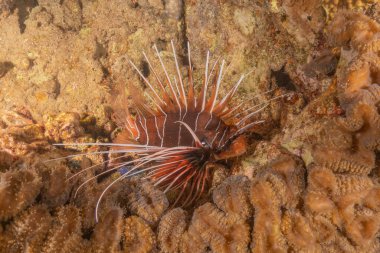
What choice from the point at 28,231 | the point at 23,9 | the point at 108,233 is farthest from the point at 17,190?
the point at 23,9

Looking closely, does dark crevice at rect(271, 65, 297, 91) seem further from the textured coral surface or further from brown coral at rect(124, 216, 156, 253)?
brown coral at rect(124, 216, 156, 253)

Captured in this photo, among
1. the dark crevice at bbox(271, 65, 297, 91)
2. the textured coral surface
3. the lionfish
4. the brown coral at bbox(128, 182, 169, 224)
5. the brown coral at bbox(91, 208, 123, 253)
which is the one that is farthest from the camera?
the dark crevice at bbox(271, 65, 297, 91)

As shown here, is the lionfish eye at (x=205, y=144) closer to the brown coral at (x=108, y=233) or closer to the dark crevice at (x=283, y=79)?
the brown coral at (x=108, y=233)

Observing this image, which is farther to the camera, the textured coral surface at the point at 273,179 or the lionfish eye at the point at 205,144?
the lionfish eye at the point at 205,144

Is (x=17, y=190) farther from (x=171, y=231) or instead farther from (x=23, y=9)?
(x=23, y=9)

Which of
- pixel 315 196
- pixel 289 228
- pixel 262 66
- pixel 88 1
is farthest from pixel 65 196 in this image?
pixel 88 1

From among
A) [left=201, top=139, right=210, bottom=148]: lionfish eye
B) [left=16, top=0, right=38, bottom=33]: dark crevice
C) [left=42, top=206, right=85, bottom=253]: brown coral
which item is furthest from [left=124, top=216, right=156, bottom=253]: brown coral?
[left=16, top=0, right=38, bottom=33]: dark crevice

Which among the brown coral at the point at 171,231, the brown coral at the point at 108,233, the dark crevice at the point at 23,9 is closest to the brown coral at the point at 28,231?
the brown coral at the point at 108,233

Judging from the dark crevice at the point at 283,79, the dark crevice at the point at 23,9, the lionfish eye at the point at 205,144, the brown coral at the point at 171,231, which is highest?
the dark crevice at the point at 23,9

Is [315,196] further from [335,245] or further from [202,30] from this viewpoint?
[202,30]
